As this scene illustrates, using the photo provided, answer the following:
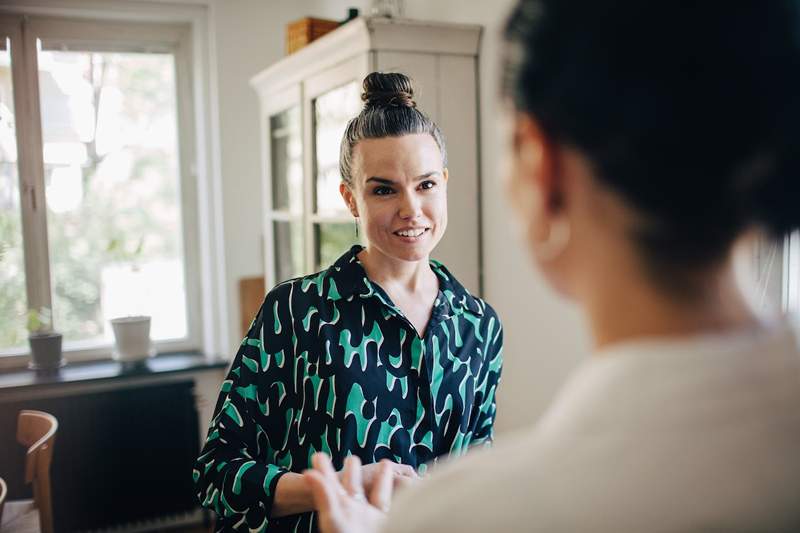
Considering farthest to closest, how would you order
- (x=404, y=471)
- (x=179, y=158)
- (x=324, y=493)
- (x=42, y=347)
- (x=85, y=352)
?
1. (x=179, y=158)
2. (x=85, y=352)
3. (x=42, y=347)
4. (x=404, y=471)
5. (x=324, y=493)

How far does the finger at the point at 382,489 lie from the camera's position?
0.71 meters

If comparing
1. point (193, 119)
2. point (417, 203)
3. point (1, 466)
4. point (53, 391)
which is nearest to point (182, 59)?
point (193, 119)

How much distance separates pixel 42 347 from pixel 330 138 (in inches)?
66.9

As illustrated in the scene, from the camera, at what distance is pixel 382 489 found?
28.5 inches

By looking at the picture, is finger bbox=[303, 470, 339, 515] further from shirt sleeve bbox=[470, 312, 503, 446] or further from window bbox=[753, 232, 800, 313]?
window bbox=[753, 232, 800, 313]

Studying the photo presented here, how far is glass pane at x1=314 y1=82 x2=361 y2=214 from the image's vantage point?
217 cm

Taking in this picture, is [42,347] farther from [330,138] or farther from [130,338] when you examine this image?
[330,138]

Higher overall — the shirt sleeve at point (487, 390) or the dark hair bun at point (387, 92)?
the dark hair bun at point (387, 92)

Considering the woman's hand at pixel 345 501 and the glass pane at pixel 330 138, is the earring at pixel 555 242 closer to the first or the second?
the woman's hand at pixel 345 501

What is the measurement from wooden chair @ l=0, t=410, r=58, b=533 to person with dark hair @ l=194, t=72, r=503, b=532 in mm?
917

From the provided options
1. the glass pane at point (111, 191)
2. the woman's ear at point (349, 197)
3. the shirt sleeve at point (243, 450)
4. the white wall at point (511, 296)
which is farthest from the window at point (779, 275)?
the glass pane at point (111, 191)

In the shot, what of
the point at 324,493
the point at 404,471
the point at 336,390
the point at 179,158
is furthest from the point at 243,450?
the point at 179,158

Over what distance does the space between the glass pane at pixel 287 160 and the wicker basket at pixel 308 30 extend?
0.76 feet

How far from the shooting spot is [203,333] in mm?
3564
